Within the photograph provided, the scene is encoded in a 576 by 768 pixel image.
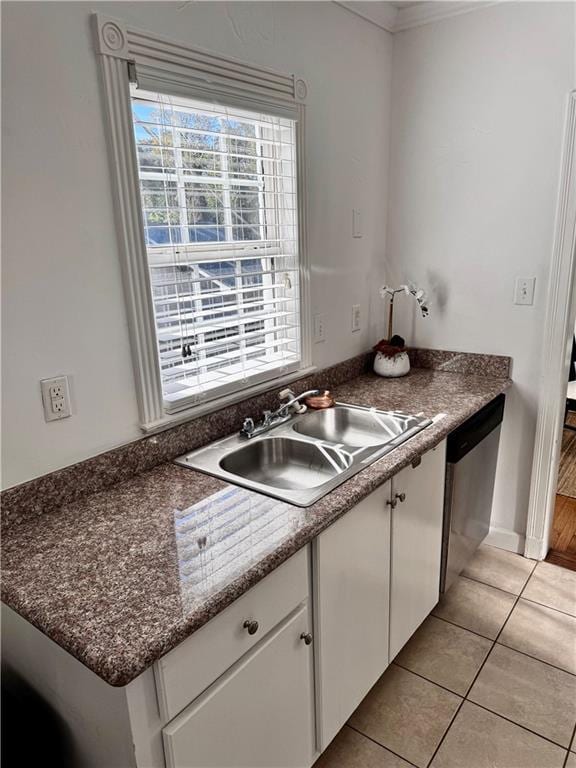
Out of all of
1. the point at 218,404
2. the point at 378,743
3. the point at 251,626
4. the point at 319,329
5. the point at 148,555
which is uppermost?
the point at 319,329

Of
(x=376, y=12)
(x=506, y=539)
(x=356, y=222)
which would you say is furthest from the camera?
(x=506, y=539)

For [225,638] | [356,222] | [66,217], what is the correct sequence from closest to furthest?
[225,638], [66,217], [356,222]

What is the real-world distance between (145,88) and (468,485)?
1.78m

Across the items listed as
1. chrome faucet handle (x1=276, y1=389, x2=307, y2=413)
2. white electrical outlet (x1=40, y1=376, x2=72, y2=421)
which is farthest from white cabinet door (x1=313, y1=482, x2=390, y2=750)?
white electrical outlet (x1=40, y1=376, x2=72, y2=421)

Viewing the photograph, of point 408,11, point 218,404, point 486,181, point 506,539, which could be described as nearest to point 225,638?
point 218,404

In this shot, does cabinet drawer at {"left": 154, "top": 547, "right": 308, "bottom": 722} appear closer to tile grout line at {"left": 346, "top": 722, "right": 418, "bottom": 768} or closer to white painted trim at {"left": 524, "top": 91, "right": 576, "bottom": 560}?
tile grout line at {"left": 346, "top": 722, "right": 418, "bottom": 768}

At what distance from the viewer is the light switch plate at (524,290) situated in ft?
7.51

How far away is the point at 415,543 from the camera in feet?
6.08

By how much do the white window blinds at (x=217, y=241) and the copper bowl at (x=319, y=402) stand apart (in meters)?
0.15

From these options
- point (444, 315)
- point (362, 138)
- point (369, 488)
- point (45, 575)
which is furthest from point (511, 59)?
point (45, 575)

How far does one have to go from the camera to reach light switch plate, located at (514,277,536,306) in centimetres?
229

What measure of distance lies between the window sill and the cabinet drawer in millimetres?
604

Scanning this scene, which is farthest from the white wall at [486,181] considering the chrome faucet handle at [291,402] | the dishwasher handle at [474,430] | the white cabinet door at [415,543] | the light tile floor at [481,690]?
the chrome faucet handle at [291,402]

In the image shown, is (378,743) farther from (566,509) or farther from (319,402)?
(566,509)
